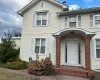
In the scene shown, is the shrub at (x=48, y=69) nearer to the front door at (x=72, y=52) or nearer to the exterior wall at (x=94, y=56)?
the front door at (x=72, y=52)

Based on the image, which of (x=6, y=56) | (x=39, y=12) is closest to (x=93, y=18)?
(x=39, y=12)

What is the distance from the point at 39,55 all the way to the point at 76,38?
4603mm

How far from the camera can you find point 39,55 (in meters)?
14.9

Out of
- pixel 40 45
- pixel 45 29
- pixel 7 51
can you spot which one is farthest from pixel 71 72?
pixel 7 51

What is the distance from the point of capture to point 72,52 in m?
14.0

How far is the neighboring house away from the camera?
12.8 metres

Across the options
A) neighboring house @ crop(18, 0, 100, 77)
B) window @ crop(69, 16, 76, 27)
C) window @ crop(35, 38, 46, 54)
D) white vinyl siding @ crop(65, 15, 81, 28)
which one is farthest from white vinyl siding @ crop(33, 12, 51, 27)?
window @ crop(69, 16, 76, 27)

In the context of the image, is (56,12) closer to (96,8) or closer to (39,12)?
(39,12)

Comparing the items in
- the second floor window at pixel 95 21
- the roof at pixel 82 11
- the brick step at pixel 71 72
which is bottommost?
the brick step at pixel 71 72

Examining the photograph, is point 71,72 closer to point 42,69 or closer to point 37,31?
point 42,69

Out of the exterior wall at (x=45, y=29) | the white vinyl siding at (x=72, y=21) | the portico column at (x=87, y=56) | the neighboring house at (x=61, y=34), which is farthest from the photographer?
the white vinyl siding at (x=72, y=21)

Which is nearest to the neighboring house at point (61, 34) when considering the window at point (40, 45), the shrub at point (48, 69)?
the window at point (40, 45)

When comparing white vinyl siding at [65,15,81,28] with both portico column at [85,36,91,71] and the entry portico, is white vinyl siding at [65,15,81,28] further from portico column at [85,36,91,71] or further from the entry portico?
portico column at [85,36,91,71]

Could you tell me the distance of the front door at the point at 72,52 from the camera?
1378 cm
